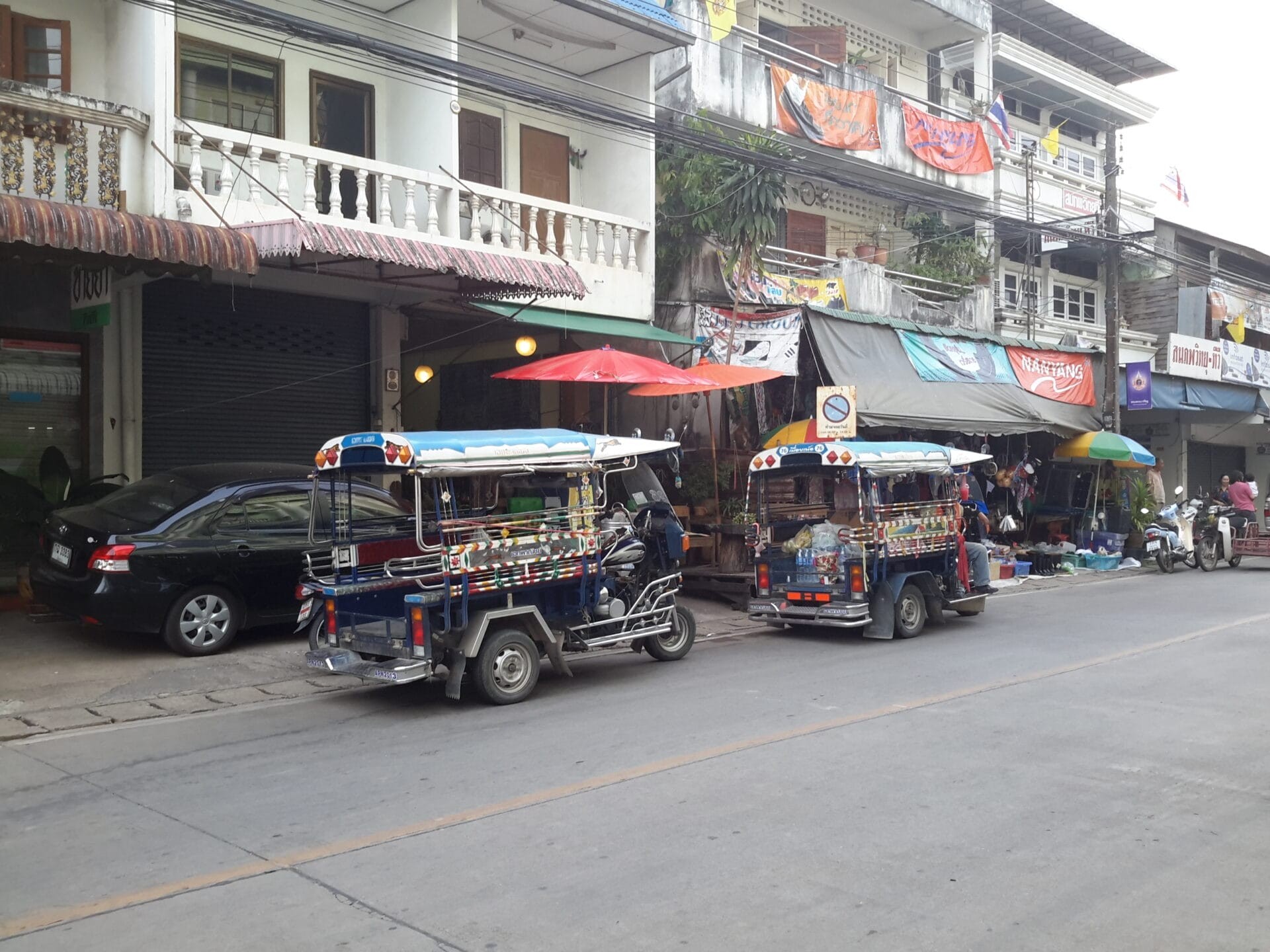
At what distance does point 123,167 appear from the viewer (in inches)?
436

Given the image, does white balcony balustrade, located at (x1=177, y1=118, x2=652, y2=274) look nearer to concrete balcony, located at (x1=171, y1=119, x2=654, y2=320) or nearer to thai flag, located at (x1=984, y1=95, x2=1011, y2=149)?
concrete balcony, located at (x1=171, y1=119, x2=654, y2=320)

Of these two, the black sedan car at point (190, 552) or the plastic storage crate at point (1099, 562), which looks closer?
the black sedan car at point (190, 552)

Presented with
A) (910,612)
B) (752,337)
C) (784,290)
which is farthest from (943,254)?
(910,612)

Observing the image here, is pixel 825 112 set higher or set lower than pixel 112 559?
higher

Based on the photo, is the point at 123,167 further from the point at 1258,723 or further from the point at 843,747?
the point at 1258,723

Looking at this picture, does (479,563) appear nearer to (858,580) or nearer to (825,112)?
(858,580)

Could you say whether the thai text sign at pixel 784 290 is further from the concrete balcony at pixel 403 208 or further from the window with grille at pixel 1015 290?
the window with grille at pixel 1015 290

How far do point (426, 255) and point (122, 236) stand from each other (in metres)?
3.05

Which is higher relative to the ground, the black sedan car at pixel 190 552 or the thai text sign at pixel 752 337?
the thai text sign at pixel 752 337

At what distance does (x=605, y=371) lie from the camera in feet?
43.7

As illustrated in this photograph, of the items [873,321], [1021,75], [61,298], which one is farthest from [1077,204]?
[61,298]

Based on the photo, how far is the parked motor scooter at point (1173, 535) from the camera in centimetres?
2072

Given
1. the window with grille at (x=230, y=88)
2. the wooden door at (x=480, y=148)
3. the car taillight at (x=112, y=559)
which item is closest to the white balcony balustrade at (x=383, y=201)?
the window with grille at (x=230, y=88)

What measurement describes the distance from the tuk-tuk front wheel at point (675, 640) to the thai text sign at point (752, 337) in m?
5.59
